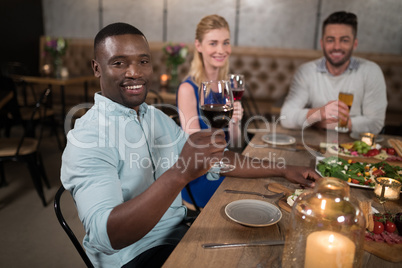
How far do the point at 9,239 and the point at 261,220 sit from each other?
212 centimetres

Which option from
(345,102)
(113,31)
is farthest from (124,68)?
(345,102)

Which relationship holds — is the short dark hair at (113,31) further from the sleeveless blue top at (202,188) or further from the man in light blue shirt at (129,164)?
the sleeveless blue top at (202,188)

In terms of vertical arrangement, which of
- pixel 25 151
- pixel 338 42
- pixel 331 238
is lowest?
pixel 25 151

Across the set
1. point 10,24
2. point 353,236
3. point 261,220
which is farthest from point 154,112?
point 10,24

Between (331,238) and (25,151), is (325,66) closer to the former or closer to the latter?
(331,238)

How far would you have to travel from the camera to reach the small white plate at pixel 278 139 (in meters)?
1.79

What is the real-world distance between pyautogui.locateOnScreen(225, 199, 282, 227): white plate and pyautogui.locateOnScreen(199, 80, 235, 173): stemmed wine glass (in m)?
0.15

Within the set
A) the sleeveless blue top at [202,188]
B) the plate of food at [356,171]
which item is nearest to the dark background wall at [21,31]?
the sleeveless blue top at [202,188]

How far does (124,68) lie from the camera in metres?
1.08

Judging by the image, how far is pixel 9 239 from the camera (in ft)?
7.73

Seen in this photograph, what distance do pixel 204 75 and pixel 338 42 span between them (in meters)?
1.00

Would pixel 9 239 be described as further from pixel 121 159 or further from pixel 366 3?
pixel 366 3

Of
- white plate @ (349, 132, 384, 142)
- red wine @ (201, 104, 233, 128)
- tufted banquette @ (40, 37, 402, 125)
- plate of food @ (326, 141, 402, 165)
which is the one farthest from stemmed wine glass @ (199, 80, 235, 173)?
tufted banquette @ (40, 37, 402, 125)

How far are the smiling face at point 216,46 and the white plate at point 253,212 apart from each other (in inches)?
48.4
